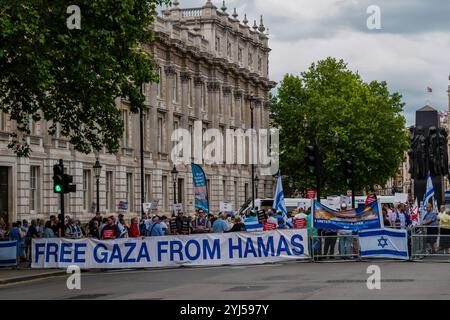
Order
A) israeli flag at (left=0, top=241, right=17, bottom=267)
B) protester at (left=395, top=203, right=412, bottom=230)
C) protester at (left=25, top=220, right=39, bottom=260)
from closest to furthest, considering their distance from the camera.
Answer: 1. israeli flag at (left=0, top=241, right=17, bottom=267)
2. protester at (left=25, top=220, right=39, bottom=260)
3. protester at (left=395, top=203, right=412, bottom=230)

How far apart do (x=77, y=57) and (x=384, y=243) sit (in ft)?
33.7

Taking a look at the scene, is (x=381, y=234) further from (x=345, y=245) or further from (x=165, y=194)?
(x=165, y=194)

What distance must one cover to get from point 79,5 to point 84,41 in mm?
1082

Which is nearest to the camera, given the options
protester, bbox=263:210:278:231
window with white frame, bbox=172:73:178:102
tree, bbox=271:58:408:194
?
protester, bbox=263:210:278:231

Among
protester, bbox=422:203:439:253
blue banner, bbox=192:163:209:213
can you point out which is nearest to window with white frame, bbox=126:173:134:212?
blue banner, bbox=192:163:209:213

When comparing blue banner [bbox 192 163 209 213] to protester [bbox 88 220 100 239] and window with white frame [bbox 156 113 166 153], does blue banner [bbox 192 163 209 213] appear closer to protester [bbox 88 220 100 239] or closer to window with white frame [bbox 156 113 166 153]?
protester [bbox 88 220 100 239]

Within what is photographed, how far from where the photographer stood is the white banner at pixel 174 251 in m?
32.3

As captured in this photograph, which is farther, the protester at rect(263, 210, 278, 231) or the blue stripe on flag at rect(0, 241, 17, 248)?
the protester at rect(263, 210, 278, 231)

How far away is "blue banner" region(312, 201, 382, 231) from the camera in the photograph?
3341cm

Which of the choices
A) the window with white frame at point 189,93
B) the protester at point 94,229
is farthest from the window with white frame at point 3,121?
the window with white frame at point 189,93

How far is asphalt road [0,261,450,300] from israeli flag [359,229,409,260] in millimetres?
998

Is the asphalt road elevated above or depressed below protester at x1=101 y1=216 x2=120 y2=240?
below

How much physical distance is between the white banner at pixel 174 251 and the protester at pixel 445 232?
13.1ft
